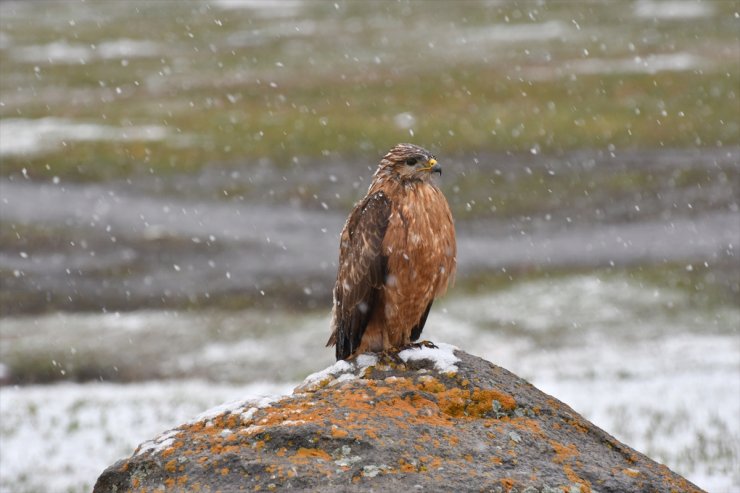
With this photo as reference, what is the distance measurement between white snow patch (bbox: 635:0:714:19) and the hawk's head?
2087 inches

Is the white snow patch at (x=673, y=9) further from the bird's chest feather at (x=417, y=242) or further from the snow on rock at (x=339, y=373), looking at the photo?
the snow on rock at (x=339, y=373)

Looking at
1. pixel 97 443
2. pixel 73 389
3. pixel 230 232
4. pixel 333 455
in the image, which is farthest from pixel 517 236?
pixel 333 455

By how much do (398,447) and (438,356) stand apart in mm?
1319

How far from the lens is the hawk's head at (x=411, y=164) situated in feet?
24.2

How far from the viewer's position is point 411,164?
7.42 meters

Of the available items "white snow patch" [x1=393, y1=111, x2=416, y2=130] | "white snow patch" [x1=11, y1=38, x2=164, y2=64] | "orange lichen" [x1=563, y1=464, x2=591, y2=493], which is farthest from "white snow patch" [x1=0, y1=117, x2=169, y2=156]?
"orange lichen" [x1=563, y1=464, x2=591, y2=493]

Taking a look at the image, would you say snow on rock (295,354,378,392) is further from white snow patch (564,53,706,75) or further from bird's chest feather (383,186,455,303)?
white snow patch (564,53,706,75)

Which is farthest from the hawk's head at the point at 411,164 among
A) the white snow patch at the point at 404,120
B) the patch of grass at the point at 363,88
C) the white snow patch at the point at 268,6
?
the white snow patch at the point at 268,6

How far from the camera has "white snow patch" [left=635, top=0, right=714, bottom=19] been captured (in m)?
56.2

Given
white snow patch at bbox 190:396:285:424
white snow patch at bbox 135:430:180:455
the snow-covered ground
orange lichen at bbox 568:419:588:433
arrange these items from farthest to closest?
the snow-covered ground → orange lichen at bbox 568:419:588:433 → white snow patch at bbox 190:396:285:424 → white snow patch at bbox 135:430:180:455

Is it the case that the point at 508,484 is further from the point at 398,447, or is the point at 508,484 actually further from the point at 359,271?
the point at 359,271

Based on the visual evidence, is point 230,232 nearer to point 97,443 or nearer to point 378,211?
point 97,443

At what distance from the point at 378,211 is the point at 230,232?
2266 cm

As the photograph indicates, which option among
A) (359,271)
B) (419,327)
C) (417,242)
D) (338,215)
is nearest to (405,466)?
(417,242)
